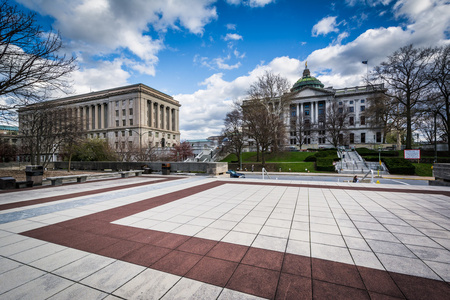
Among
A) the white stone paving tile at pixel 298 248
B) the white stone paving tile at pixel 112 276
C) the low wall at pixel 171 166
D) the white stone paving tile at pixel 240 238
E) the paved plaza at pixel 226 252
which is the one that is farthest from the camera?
the low wall at pixel 171 166

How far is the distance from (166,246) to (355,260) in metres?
3.77

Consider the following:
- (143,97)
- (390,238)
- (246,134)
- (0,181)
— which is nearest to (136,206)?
(390,238)

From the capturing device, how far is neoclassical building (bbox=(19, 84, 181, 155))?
66562 millimetres

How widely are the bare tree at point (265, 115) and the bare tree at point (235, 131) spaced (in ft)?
4.76

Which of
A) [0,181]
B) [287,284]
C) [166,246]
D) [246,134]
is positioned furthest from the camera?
[246,134]

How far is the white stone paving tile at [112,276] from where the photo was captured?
2.92m

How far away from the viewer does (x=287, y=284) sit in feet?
9.50

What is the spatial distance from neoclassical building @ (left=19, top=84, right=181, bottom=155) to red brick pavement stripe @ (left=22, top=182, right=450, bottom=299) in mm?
62234

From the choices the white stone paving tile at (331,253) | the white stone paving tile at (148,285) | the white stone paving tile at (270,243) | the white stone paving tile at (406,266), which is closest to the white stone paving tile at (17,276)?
the white stone paving tile at (148,285)

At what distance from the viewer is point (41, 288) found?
286cm

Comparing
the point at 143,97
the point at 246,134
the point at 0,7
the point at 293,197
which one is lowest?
the point at 293,197

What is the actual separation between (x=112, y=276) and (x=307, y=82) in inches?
3891

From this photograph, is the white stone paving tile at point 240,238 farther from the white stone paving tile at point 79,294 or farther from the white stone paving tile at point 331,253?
the white stone paving tile at point 79,294

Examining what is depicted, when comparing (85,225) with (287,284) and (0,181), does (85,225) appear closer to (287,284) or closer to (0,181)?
(287,284)
